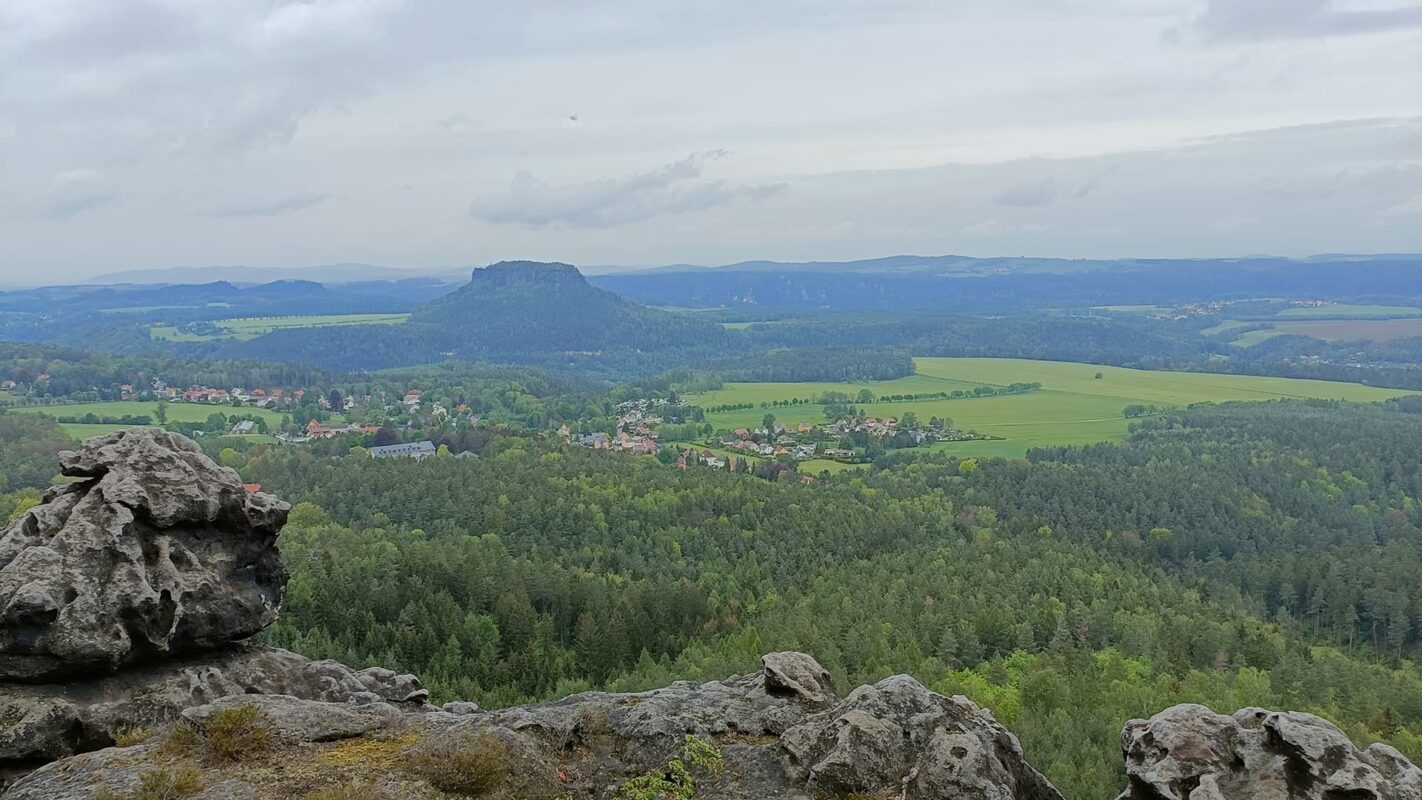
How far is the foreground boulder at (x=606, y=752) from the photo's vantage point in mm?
14062

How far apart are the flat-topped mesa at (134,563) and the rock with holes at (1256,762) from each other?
17857 millimetres

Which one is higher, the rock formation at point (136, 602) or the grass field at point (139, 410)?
the rock formation at point (136, 602)

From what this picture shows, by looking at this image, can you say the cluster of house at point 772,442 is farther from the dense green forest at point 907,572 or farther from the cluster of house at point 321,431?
the cluster of house at point 321,431

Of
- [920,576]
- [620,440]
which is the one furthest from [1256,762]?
[620,440]

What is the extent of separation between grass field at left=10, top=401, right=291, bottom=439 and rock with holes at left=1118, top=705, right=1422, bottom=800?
155046 mm

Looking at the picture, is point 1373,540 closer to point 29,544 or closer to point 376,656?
point 376,656

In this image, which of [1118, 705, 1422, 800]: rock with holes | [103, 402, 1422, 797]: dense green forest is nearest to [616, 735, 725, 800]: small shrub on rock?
[1118, 705, 1422, 800]: rock with holes

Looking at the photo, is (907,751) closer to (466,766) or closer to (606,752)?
(606,752)

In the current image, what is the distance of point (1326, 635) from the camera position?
73.5 meters

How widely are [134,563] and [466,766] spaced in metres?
9.04

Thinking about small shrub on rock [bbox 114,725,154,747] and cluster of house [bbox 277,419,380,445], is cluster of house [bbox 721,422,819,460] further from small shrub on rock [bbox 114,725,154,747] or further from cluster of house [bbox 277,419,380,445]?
small shrub on rock [bbox 114,725,154,747]

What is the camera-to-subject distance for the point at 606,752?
1639 cm

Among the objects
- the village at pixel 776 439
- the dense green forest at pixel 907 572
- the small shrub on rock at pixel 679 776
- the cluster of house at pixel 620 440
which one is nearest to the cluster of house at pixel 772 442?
the village at pixel 776 439

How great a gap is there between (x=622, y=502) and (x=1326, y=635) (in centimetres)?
5944
